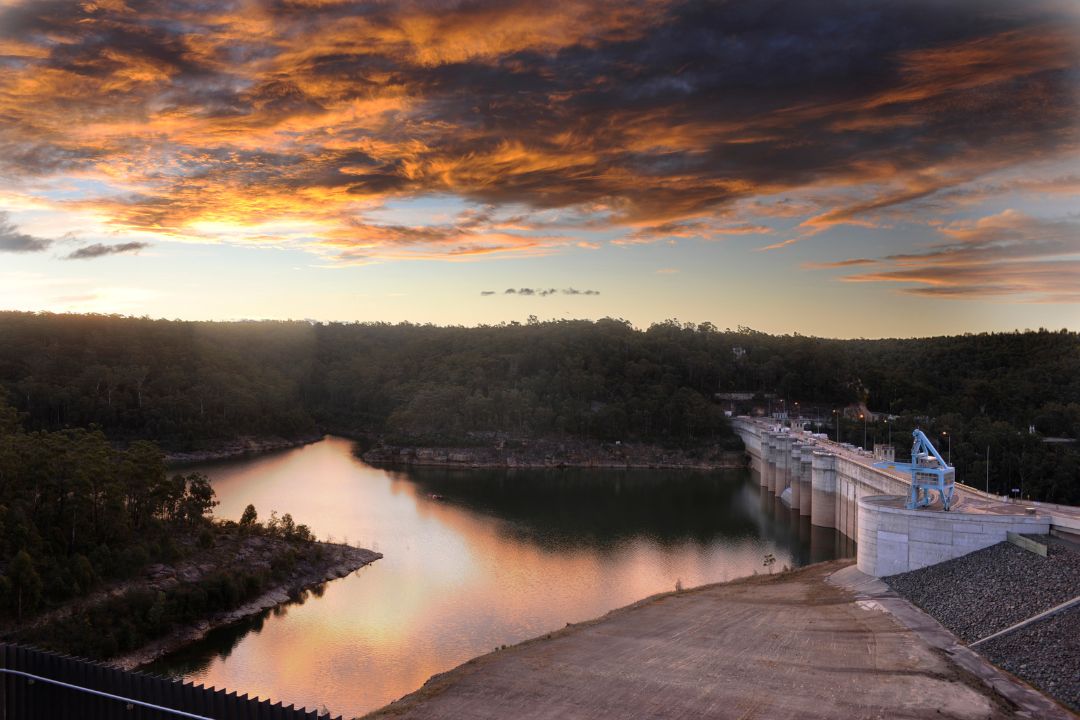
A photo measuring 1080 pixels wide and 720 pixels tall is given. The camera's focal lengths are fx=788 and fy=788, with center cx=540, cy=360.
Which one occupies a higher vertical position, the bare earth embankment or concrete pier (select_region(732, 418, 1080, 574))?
concrete pier (select_region(732, 418, 1080, 574))

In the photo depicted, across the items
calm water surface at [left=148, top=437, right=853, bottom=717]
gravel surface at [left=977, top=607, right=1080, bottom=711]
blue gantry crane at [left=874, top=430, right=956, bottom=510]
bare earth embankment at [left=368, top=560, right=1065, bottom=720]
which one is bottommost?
calm water surface at [left=148, top=437, right=853, bottom=717]

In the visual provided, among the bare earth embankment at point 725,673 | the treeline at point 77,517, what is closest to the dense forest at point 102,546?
the treeline at point 77,517

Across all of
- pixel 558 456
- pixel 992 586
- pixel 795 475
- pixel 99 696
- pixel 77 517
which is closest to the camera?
pixel 99 696

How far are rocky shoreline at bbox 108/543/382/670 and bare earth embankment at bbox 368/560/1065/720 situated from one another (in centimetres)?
1285

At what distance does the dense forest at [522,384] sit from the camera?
9750 centimetres

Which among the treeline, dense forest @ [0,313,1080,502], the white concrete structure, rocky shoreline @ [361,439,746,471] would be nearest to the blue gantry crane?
the white concrete structure

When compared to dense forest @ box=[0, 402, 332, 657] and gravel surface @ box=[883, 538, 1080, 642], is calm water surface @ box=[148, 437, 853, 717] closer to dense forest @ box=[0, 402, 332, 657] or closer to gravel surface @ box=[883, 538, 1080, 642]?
dense forest @ box=[0, 402, 332, 657]

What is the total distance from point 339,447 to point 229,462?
19046 mm

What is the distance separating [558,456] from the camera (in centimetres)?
9781

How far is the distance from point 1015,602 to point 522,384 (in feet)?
305

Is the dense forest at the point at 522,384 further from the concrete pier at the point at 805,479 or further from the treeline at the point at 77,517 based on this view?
the treeline at the point at 77,517

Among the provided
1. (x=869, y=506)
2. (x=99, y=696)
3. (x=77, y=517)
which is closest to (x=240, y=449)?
(x=77, y=517)

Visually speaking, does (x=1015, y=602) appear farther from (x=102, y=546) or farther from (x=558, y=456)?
(x=558, y=456)

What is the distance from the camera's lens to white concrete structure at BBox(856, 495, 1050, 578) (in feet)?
106
